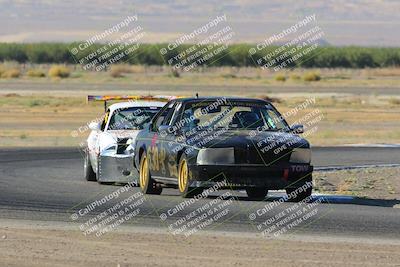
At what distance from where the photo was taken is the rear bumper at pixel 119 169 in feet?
69.2

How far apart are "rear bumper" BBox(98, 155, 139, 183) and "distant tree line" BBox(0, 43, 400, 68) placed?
12600 centimetres

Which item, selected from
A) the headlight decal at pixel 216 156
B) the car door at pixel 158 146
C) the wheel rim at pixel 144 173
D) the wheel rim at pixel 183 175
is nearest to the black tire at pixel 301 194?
the headlight decal at pixel 216 156

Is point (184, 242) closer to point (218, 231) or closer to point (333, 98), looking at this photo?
point (218, 231)

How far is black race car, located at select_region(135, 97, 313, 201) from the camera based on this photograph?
17.7 meters

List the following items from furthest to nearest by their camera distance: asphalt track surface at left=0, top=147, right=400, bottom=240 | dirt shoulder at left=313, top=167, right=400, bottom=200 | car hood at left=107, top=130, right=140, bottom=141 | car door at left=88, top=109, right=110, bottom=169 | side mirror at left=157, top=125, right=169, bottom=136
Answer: car door at left=88, top=109, right=110, bottom=169 < car hood at left=107, top=130, right=140, bottom=141 < dirt shoulder at left=313, top=167, right=400, bottom=200 < side mirror at left=157, top=125, right=169, bottom=136 < asphalt track surface at left=0, top=147, right=400, bottom=240

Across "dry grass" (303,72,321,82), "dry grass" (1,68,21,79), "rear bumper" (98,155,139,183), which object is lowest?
"dry grass" (303,72,321,82)

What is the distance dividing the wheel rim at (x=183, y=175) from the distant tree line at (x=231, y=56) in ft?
424

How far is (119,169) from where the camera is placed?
2119 cm

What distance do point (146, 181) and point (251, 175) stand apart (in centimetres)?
228

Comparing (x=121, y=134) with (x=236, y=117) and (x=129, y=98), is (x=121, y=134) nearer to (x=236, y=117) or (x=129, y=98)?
(x=129, y=98)

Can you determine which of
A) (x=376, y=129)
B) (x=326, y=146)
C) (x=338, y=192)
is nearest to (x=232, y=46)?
(x=376, y=129)

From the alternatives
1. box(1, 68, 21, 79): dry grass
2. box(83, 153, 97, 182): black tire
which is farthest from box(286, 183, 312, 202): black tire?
box(1, 68, 21, 79): dry grass

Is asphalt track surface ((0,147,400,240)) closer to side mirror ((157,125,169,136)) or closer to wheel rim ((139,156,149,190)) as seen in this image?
wheel rim ((139,156,149,190))

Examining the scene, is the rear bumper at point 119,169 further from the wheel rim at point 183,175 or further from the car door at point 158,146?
the wheel rim at point 183,175
